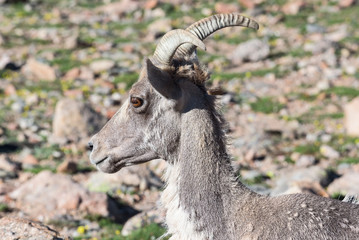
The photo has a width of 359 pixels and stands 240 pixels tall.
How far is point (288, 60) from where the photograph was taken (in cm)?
2206

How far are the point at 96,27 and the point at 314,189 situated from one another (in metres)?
17.3

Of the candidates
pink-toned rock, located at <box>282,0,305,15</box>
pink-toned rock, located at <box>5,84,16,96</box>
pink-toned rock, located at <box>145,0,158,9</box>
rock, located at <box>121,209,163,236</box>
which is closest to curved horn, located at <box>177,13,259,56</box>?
rock, located at <box>121,209,163,236</box>

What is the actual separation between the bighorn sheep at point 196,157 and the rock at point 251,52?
15.5 m

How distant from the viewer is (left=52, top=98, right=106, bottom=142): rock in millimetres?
15977

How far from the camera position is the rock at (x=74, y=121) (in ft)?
52.4

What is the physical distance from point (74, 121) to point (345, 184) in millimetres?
6841

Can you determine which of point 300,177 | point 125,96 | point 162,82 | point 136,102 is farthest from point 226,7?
point 162,82

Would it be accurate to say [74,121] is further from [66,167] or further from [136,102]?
[136,102]

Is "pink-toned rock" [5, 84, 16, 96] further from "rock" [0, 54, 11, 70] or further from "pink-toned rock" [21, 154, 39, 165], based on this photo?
"pink-toned rock" [21, 154, 39, 165]

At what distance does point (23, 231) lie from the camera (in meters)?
7.47

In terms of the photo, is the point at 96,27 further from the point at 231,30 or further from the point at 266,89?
the point at 266,89

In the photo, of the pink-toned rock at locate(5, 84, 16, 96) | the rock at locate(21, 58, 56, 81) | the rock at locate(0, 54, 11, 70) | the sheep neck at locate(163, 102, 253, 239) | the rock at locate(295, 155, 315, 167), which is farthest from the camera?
the rock at locate(0, 54, 11, 70)

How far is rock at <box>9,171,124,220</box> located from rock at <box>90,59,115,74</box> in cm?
938

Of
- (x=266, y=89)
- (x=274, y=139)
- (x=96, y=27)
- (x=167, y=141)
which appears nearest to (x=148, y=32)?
(x=96, y=27)
